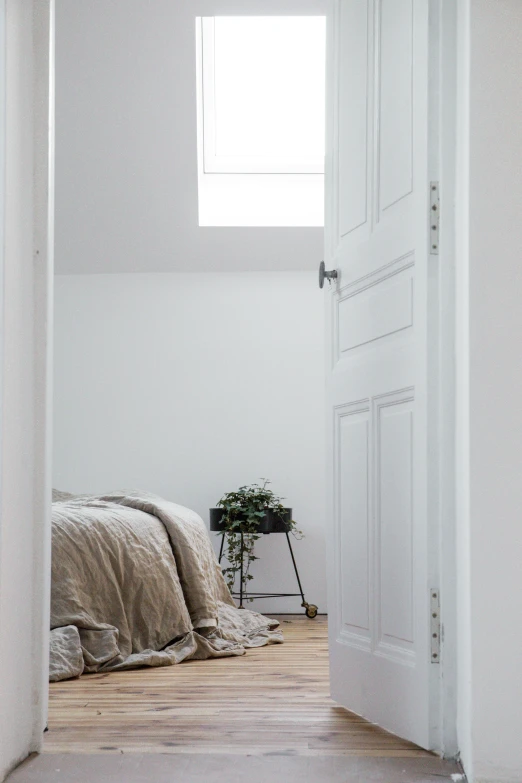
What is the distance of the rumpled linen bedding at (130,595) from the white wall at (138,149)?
187 cm

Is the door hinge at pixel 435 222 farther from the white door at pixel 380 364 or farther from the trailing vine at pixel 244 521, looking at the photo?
the trailing vine at pixel 244 521

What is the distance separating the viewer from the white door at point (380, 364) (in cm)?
207

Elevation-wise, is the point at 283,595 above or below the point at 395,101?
below

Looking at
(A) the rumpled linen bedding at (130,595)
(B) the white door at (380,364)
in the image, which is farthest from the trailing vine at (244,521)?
(B) the white door at (380,364)

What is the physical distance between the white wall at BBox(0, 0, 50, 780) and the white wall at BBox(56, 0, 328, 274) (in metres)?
1.94

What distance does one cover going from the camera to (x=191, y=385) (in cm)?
528

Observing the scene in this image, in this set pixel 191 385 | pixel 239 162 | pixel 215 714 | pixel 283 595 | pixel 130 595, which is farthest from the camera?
pixel 191 385

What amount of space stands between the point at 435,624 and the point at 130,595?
1.68 meters

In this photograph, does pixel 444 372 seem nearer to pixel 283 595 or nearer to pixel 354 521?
pixel 354 521

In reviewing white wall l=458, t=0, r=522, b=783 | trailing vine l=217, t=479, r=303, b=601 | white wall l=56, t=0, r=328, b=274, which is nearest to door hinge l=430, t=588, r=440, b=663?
white wall l=458, t=0, r=522, b=783

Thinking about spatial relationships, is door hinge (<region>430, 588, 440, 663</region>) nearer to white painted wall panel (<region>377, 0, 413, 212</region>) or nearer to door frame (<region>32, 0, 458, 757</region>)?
door frame (<region>32, 0, 458, 757</region>)

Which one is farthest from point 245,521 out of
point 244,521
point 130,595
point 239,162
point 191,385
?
point 239,162

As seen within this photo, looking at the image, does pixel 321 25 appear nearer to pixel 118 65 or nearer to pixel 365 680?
pixel 118 65

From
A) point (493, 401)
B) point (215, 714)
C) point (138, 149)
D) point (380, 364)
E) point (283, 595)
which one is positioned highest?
point (138, 149)
